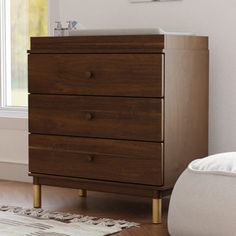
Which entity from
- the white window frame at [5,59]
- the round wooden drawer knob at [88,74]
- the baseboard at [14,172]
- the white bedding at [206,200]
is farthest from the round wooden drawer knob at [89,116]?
the white window frame at [5,59]

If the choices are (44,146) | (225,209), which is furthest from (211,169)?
(44,146)

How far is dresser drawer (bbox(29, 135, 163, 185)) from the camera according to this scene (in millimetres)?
3232

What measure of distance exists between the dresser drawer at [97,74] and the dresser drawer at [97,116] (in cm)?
3

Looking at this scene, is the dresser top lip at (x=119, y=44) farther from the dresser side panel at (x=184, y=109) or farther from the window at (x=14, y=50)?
the window at (x=14, y=50)

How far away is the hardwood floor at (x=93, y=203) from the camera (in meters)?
3.34

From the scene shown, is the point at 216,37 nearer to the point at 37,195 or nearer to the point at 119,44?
the point at 119,44

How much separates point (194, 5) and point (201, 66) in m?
0.34

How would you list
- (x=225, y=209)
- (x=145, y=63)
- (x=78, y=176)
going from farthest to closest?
(x=78, y=176) → (x=145, y=63) → (x=225, y=209)

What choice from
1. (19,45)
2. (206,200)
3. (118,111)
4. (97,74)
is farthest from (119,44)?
(19,45)

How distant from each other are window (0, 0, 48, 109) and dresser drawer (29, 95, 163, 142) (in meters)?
1.02

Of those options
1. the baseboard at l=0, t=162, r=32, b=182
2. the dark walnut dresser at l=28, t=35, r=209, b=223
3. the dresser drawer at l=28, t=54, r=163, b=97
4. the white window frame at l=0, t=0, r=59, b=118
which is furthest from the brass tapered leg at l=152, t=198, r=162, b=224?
the white window frame at l=0, t=0, r=59, b=118

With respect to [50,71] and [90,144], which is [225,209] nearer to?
[90,144]

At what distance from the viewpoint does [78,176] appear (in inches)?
136

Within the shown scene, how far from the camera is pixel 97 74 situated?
335 cm
